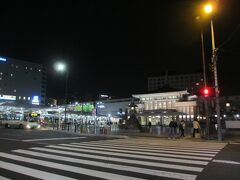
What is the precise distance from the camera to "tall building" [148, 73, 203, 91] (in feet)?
512

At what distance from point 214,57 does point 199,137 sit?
7.05 metres

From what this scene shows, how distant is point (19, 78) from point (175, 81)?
8131 centimetres

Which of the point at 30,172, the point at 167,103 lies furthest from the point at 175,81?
the point at 30,172

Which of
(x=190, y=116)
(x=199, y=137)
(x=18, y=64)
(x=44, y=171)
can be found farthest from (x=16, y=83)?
(x=44, y=171)

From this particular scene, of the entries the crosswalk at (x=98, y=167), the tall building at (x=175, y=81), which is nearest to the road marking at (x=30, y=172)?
the crosswalk at (x=98, y=167)

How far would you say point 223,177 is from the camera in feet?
27.0

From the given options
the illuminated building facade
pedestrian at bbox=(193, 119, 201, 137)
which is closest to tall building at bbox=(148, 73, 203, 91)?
the illuminated building facade

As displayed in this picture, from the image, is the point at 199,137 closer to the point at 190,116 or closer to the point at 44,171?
the point at 44,171

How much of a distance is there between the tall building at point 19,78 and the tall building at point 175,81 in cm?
6033

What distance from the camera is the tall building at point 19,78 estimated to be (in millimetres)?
124625

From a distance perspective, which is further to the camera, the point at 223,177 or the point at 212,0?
the point at 212,0

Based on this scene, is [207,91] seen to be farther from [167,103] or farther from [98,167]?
[167,103]

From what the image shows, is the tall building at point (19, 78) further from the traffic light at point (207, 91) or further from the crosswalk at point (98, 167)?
the crosswalk at point (98, 167)

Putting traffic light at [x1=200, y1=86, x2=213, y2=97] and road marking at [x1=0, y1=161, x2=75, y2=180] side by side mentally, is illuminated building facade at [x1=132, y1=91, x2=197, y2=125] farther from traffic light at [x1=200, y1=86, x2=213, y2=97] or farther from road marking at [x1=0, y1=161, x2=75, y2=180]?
road marking at [x1=0, y1=161, x2=75, y2=180]
